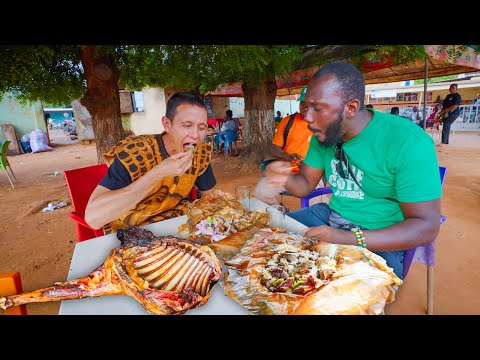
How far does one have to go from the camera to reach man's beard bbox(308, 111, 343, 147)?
1.82 m

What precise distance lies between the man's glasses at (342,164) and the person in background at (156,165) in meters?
1.03

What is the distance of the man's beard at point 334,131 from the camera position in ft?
5.98

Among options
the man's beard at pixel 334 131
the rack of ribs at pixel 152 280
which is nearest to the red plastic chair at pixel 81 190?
the rack of ribs at pixel 152 280

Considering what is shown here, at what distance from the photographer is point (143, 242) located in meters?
1.21

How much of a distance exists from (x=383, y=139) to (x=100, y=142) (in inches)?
182

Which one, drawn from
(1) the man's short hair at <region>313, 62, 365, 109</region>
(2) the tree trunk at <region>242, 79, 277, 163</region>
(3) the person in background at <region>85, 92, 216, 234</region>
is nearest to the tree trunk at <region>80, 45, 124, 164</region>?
(3) the person in background at <region>85, 92, 216, 234</region>

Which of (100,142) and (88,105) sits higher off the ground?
(88,105)

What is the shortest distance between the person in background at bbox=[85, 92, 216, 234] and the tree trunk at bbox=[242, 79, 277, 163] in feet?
18.1

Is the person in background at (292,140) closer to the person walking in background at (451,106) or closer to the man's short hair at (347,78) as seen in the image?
the man's short hair at (347,78)

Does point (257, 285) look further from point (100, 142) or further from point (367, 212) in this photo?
point (100, 142)

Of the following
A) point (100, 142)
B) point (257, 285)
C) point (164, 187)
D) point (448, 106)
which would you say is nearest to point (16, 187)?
point (100, 142)

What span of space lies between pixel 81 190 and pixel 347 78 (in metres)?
2.62

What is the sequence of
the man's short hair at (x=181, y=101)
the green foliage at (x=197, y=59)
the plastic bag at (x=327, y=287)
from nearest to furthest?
1. the plastic bag at (x=327, y=287)
2. the man's short hair at (x=181, y=101)
3. the green foliage at (x=197, y=59)

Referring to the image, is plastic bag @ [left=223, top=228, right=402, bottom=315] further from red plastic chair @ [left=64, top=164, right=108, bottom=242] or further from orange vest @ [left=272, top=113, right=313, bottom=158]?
orange vest @ [left=272, top=113, right=313, bottom=158]
